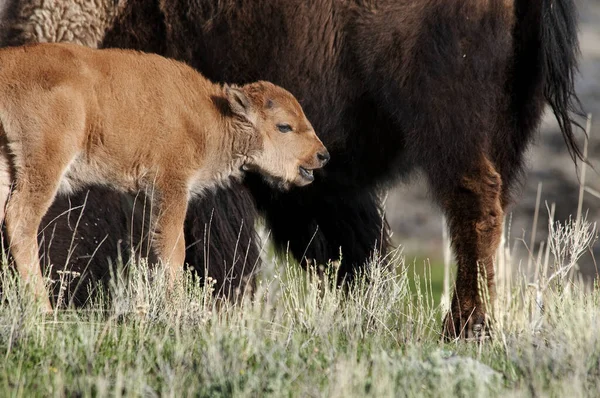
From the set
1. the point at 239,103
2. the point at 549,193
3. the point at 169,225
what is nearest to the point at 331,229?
the point at 239,103

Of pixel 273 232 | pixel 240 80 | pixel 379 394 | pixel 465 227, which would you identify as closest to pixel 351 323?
pixel 465 227

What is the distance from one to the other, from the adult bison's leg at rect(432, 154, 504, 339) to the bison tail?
518mm

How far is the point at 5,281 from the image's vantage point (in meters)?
4.93

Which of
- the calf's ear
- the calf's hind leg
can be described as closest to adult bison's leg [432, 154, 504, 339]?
the calf's ear

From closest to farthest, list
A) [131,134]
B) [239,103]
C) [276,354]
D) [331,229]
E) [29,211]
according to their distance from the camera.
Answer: [276,354] < [29,211] < [131,134] < [239,103] < [331,229]

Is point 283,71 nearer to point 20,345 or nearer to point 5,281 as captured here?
point 5,281

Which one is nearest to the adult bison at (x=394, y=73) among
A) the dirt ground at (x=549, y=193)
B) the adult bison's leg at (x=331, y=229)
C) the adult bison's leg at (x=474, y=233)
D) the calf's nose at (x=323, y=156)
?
the adult bison's leg at (x=474, y=233)

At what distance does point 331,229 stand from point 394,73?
1805mm

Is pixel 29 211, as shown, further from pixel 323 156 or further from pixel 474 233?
pixel 474 233

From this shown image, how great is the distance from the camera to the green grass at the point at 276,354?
150 inches

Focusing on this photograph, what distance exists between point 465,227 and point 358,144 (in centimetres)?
84

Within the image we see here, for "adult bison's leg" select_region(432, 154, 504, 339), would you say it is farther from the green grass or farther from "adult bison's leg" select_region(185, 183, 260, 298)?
"adult bison's leg" select_region(185, 183, 260, 298)

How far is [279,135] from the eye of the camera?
558cm

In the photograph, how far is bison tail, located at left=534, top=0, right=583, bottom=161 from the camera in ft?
18.9
